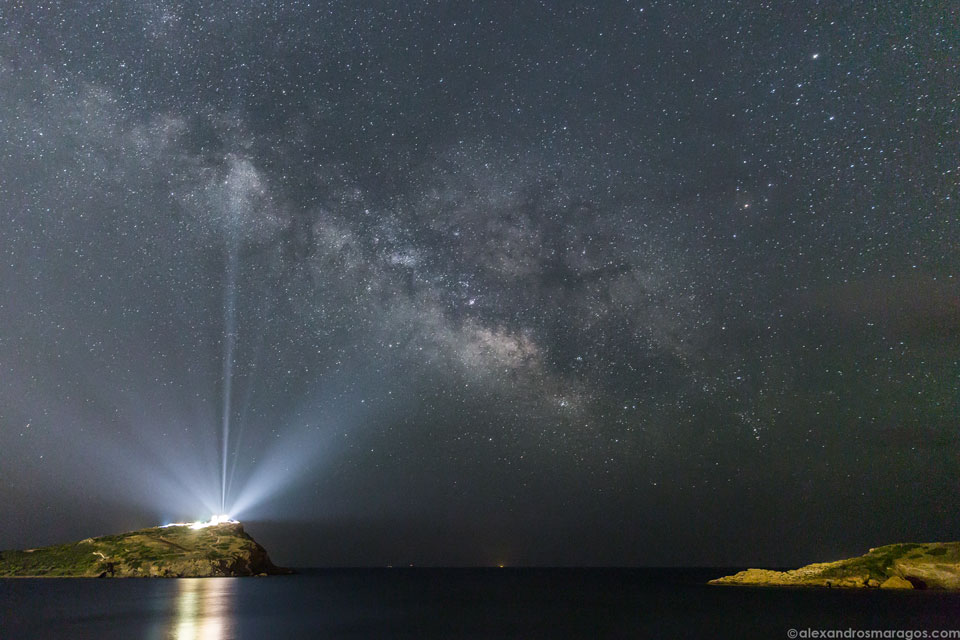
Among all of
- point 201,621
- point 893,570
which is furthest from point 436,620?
point 893,570

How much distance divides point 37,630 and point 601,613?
61302 mm

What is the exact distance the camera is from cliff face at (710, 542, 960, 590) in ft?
446

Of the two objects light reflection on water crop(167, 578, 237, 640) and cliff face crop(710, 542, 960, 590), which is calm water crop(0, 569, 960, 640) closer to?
light reflection on water crop(167, 578, 237, 640)

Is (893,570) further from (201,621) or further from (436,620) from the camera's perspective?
(201,621)

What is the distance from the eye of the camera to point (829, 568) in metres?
154

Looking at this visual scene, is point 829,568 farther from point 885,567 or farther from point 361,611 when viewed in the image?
point 361,611

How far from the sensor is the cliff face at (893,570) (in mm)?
136000

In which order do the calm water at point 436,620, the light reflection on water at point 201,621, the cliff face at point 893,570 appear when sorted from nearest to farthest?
1. the light reflection on water at point 201,621
2. the calm water at point 436,620
3. the cliff face at point 893,570

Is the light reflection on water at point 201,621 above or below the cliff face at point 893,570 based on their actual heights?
above

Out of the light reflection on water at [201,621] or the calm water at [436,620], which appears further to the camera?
the calm water at [436,620]

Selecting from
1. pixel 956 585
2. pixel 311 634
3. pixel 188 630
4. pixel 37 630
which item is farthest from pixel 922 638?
pixel 956 585

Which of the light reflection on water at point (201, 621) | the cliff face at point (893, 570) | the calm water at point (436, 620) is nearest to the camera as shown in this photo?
the light reflection on water at point (201, 621)

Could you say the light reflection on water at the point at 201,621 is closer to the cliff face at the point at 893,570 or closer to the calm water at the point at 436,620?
the calm water at the point at 436,620

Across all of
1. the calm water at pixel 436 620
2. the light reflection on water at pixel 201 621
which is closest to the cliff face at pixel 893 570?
the calm water at pixel 436 620
